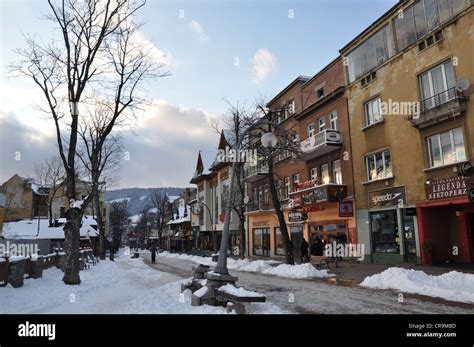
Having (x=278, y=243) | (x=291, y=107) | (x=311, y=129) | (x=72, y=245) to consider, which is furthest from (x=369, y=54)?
(x=72, y=245)

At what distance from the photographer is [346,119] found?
25.9 m

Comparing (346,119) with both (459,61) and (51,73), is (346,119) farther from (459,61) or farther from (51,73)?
(51,73)

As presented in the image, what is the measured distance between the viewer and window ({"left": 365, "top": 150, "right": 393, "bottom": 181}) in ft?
73.0

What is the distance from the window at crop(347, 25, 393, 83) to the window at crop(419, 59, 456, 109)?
133 inches

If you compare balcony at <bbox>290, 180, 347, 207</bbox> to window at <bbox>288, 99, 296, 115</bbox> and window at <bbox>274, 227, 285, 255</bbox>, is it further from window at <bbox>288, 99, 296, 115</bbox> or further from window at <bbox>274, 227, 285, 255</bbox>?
window at <bbox>288, 99, 296, 115</bbox>

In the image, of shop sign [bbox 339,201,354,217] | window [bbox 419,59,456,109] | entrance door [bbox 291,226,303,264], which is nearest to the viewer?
window [bbox 419,59,456,109]

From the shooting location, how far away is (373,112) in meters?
23.7

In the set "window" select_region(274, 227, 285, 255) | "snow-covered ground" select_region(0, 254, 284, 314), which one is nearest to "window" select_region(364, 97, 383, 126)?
"window" select_region(274, 227, 285, 255)

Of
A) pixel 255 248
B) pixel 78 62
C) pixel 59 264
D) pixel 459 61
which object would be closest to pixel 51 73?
pixel 78 62

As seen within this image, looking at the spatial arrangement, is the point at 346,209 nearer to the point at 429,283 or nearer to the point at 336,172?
the point at 336,172

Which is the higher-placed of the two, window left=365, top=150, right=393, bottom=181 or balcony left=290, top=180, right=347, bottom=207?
window left=365, top=150, right=393, bottom=181

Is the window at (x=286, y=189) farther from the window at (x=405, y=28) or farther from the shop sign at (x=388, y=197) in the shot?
the window at (x=405, y=28)

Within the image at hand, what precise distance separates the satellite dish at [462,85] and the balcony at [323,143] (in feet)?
30.3
